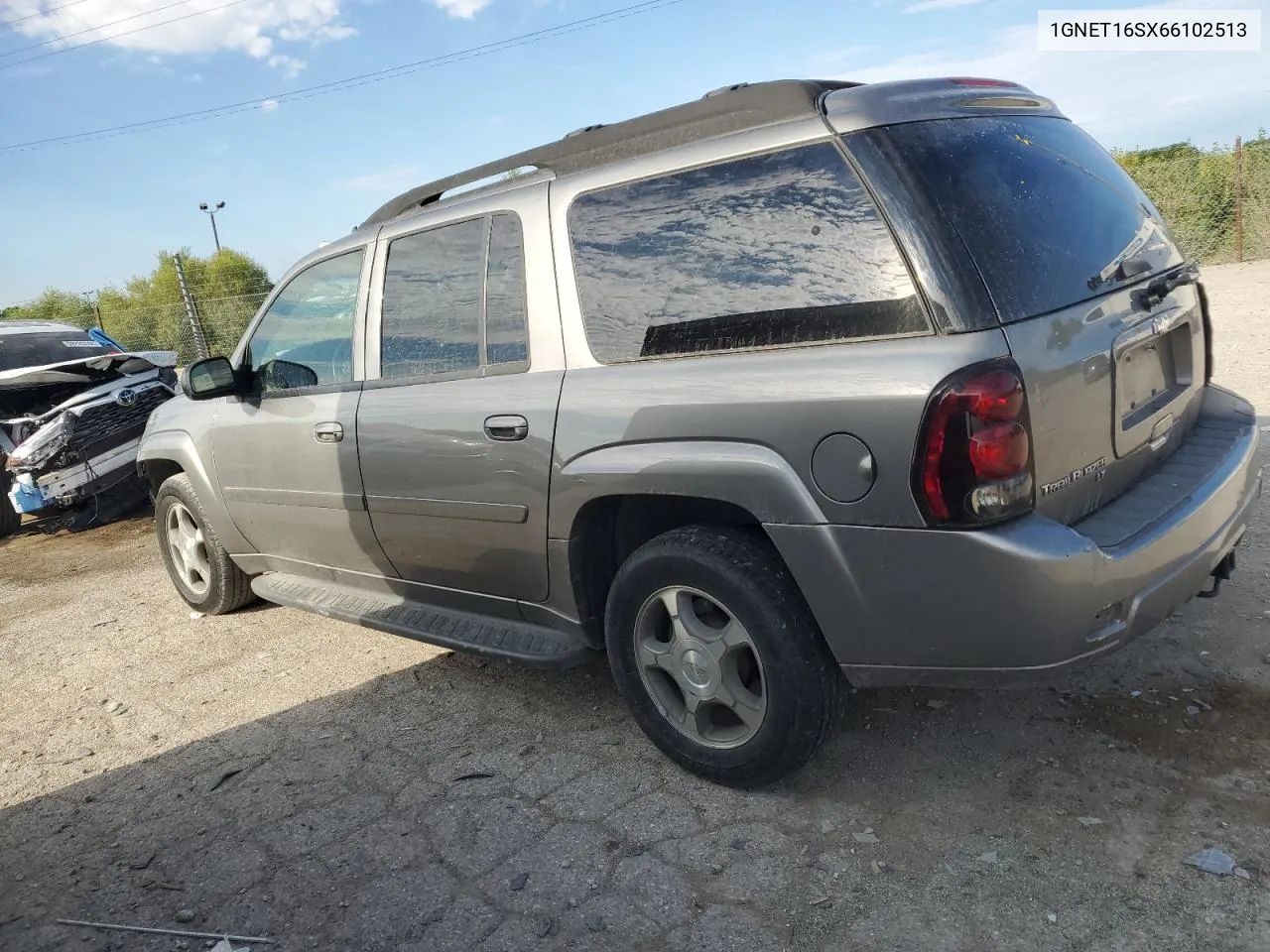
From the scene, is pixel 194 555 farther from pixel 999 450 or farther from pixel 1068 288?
pixel 1068 288

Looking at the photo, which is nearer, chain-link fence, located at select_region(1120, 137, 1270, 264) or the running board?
the running board

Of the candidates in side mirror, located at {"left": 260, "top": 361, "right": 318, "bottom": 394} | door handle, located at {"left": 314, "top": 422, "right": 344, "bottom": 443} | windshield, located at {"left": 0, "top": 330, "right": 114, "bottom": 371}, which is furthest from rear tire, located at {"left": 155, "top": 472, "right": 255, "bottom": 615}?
windshield, located at {"left": 0, "top": 330, "right": 114, "bottom": 371}

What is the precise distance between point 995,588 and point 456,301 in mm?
2091

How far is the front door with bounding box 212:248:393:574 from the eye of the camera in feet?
12.5

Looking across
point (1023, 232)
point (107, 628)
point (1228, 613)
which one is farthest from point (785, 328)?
point (107, 628)

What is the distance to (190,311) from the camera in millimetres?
17234

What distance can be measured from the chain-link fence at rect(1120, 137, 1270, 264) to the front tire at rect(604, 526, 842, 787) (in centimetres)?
1713

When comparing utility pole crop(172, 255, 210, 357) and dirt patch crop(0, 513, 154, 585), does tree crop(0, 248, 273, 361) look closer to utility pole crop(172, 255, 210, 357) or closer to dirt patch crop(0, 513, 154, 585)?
utility pole crop(172, 255, 210, 357)

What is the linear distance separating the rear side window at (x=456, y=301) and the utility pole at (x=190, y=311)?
14.4 m

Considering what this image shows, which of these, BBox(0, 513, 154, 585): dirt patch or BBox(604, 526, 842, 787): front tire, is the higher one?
BBox(604, 526, 842, 787): front tire

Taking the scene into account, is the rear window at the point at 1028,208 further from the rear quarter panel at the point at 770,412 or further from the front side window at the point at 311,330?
the front side window at the point at 311,330

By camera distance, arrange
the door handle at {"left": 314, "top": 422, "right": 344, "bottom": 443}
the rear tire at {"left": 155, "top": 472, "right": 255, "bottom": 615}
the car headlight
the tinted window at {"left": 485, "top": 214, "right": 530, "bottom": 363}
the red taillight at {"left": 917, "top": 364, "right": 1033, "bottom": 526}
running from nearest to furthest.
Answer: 1. the red taillight at {"left": 917, "top": 364, "right": 1033, "bottom": 526}
2. the tinted window at {"left": 485, "top": 214, "right": 530, "bottom": 363}
3. the door handle at {"left": 314, "top": 422, "right": 344, "bottom": 443}
4. the rear tire at {"left": 155, "top": 472, "right": 255, "bottom": 615}
5. the car headlight

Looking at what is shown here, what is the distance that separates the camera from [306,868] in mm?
2760

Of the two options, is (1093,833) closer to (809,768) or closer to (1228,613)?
(809,768)
